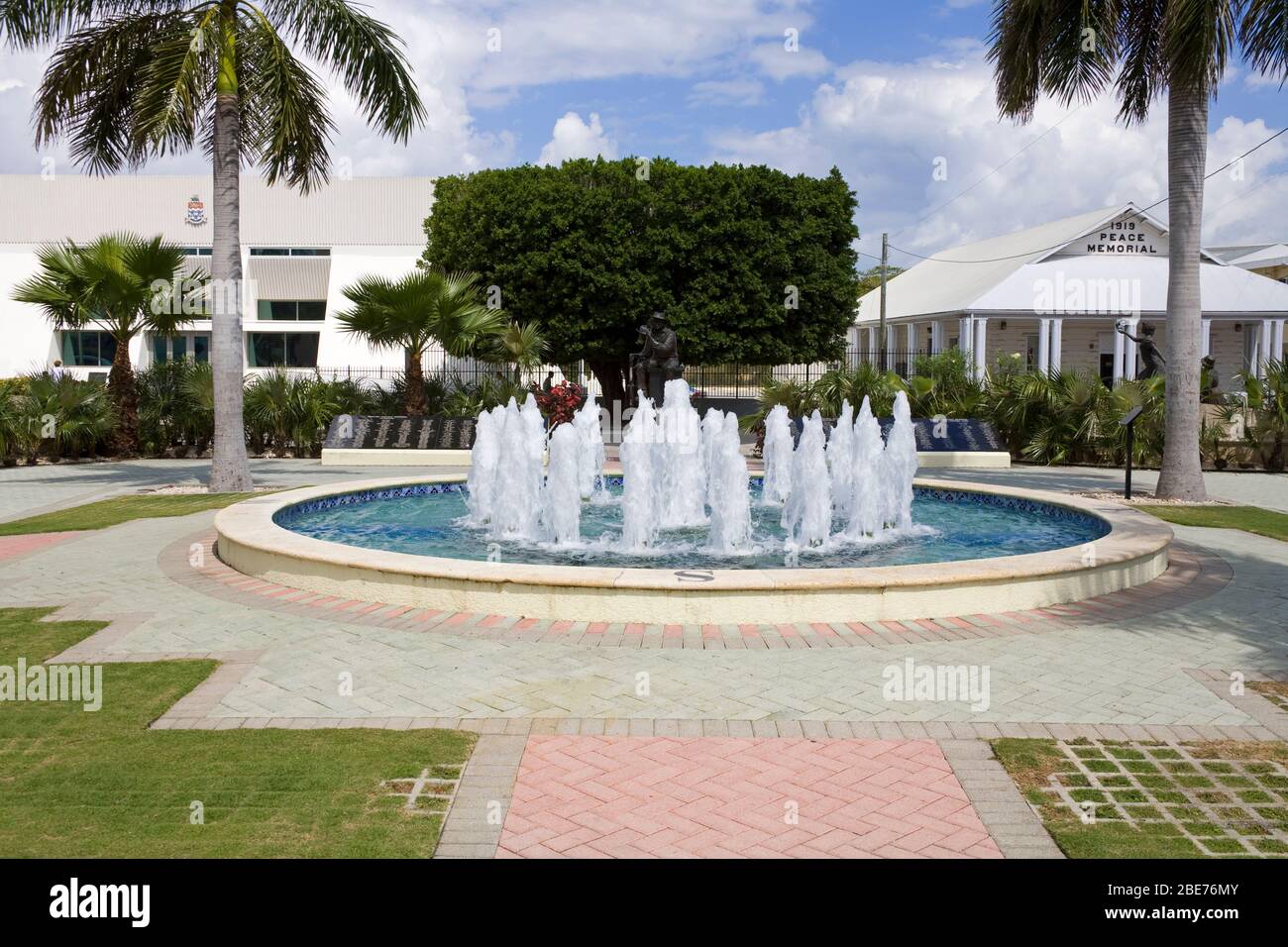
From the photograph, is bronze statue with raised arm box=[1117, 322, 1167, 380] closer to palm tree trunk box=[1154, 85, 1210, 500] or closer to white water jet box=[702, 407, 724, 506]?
palm tree trunk box=[1154, 85, 1210, 500]

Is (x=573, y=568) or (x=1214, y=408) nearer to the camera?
(x=573, y=568)

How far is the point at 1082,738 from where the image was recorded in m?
5.28

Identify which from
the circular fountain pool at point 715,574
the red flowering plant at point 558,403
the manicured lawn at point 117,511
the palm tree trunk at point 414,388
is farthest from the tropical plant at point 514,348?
the circular fountain pool at point 715,574

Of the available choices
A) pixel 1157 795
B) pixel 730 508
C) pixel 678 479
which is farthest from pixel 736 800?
pixel 678 479

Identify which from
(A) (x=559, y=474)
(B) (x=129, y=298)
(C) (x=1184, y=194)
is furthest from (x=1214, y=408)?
(B) (x=129, y=298)

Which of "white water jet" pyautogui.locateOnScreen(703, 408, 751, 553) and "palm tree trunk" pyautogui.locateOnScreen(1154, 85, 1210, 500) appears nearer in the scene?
"white water jet" pyautogui.locateOnScreen(703, 408, 751, 553)

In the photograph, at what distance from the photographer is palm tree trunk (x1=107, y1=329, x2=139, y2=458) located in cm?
2066

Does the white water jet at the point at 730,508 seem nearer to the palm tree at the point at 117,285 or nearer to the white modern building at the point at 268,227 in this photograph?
the palm tree at the point at 117,285

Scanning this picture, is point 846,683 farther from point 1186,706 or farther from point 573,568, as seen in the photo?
point 573,568

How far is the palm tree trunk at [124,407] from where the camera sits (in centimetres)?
2066

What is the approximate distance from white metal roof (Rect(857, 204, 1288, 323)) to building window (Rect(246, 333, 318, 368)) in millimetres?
27121

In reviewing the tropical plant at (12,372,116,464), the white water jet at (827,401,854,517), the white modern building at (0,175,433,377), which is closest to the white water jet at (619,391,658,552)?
the white water jet at (827,401,854,517)

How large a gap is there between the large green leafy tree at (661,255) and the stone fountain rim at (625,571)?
62.8 feet

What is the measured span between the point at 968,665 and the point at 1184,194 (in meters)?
10.8
